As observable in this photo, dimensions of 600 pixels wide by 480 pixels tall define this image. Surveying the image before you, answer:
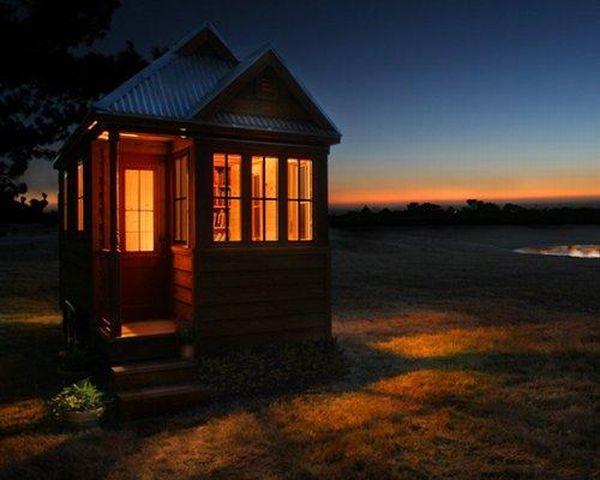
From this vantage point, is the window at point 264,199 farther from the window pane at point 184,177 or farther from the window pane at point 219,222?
the window pane at point 184,177

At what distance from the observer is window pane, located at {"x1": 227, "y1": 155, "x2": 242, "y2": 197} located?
9180mm

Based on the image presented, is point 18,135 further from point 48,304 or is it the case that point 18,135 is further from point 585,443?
point 585,443

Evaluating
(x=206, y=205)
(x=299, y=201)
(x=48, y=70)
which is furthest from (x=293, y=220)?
(x=48, y=70)

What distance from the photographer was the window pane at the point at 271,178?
949 centimetres

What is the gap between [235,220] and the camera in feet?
30.3

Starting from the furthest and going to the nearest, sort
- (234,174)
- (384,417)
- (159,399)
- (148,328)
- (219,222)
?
(234,174), (219,222), (148,328), (159,399), (384,417)

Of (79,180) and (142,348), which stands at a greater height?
(79,180)

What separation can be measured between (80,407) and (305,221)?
4.62 metres

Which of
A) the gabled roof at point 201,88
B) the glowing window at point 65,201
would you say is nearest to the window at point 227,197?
the gabled roof at point 201,88

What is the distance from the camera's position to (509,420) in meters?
6.95

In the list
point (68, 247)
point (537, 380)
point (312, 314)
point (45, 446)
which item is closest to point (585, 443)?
point (537, 380)

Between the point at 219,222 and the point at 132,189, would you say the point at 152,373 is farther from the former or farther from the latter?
the point at 132,189

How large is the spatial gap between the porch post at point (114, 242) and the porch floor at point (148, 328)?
33 cm

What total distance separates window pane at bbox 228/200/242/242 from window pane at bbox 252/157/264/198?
1.24 ft
